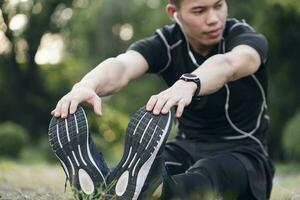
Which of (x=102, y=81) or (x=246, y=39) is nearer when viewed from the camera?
(x=102, y=81)

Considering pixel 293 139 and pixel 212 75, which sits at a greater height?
pixel 212 75

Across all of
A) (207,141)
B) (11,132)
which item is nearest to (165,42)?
(207,141)

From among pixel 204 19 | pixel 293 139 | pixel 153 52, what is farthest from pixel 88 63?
pixel 204 19

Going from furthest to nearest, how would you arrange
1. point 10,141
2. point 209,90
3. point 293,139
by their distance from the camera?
point 10,141
point 293,139
point 209,90

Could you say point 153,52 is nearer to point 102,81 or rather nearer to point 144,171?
point 102,81

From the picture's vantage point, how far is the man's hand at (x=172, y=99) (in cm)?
275

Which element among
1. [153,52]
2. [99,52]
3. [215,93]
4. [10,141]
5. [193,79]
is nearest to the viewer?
[193,79]

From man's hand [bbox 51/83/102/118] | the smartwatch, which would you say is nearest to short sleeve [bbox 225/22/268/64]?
the smartwatch

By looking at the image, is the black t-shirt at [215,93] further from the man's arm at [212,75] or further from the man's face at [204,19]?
the man's arm at [212,75]

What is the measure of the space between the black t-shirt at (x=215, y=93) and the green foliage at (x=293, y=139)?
8138 mm

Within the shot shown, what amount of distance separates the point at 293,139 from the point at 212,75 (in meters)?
9.11

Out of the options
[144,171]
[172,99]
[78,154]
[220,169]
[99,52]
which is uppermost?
[99,52]

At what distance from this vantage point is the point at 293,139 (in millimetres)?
11852

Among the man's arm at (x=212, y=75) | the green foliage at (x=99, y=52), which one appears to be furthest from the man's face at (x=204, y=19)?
the green foliage at (x=99, y=52)
